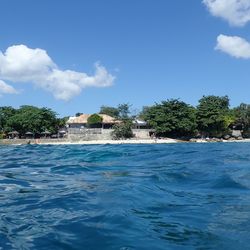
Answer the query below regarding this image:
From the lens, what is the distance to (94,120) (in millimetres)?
76125

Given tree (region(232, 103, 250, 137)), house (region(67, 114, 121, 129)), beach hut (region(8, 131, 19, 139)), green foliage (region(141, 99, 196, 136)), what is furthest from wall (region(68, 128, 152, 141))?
tree (region(232, 103, 250, 137))

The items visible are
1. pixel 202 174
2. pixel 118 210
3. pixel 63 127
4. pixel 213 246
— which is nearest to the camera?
pixel 213 246

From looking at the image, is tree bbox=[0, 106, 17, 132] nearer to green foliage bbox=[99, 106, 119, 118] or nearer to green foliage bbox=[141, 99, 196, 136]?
green foliage bbox=[141, 99, 196, 136]

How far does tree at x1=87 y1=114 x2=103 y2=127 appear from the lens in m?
76.3

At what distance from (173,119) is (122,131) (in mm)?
8292

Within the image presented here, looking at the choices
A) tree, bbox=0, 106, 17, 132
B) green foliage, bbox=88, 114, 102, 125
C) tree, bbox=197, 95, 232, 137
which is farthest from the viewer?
green foliage, bbox=88, 114, 102, 125

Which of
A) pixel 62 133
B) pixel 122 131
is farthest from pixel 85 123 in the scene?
pixel 122 131

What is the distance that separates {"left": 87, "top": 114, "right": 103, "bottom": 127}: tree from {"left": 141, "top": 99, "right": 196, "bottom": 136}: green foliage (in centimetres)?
969

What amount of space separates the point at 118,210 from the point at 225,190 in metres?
2.38

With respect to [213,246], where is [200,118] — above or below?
above

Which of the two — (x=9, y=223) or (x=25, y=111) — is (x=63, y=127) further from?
(x=9, y=223)

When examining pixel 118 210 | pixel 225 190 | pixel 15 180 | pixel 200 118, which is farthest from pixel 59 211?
pixel 200 118

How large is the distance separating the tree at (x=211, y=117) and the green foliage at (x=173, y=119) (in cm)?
195

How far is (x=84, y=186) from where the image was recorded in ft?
23.3
